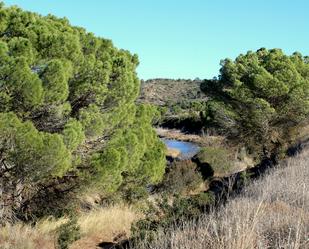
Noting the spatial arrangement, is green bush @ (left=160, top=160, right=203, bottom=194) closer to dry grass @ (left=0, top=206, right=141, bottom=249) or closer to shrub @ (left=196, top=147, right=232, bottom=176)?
shrub @ (left=196, top=147, right=232, bottom=176)

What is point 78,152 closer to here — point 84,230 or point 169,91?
point 84,230

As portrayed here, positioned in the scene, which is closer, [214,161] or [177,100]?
[214,161]

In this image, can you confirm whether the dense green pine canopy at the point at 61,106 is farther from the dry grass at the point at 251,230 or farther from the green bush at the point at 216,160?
the green bush at the point at 216,160

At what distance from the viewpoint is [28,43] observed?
12141mm

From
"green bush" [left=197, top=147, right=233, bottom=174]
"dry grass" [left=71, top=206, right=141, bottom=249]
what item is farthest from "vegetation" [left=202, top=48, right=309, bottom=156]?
"dry grass" [left=71, top=206, right=141, bottom=249]

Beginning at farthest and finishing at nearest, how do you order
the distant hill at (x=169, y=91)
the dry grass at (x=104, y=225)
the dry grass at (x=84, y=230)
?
1. the distant hill at (x=169, y=91)
2. the dry grass at (x=104, y=225)
3. the dry grass at (x=84, y=230)

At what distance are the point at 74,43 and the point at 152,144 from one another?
249 inches

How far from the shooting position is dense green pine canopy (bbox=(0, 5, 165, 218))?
12.0 metres

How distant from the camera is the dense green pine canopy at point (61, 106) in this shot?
39.3 feet

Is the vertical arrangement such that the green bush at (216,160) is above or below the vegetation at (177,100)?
below

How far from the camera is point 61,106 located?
13.3 metres

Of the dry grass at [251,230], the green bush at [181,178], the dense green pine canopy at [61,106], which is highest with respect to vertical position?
the dense green pine canopy at [61,106]

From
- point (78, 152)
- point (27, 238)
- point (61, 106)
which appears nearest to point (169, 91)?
point (78, 152)

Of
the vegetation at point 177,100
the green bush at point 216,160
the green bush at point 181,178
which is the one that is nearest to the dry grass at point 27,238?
the green bush at point 181,178
